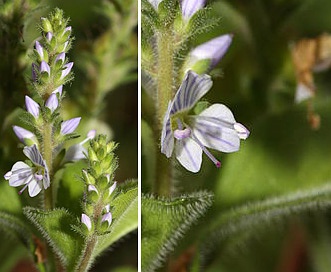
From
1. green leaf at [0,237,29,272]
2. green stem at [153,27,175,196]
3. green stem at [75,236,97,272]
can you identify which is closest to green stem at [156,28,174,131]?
green stem at [153,27,175,196]

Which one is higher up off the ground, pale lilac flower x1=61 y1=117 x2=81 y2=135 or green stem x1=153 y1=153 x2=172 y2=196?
pale lilac flower x1=61 y1=117 x2=81 y2=135

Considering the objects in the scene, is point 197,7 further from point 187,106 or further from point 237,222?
point 237,222

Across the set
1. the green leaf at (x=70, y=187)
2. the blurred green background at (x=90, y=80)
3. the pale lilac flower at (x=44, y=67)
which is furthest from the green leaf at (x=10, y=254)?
the pale lilac flower at (x=44, y=67)

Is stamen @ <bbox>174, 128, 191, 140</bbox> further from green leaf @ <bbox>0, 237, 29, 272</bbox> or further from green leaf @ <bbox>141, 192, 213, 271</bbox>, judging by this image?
green leaf @ <bbox>0, 237, 29, 272</bbox>

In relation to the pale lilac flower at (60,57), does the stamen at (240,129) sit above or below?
below

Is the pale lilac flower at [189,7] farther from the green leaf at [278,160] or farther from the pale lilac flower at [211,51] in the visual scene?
the green leaf at [278,160]

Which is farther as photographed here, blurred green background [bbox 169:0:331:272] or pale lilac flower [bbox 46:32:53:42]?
blurred green background [bbox 169:0:331:272]

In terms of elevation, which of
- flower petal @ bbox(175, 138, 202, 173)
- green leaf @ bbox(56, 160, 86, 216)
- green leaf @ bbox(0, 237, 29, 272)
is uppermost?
flower petal @ bbox(175, 138, 202, 173)
